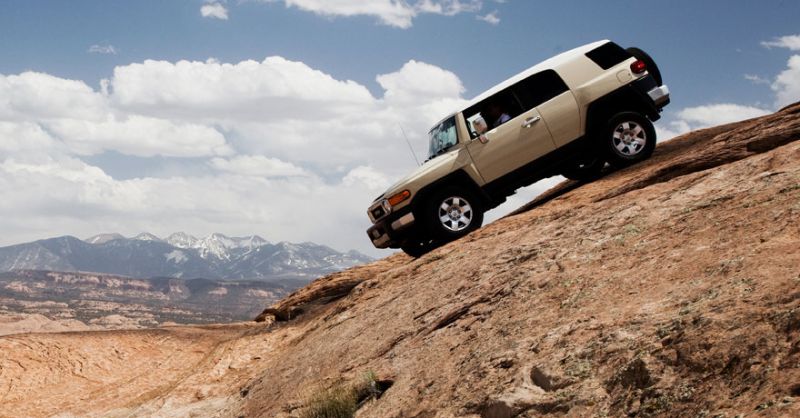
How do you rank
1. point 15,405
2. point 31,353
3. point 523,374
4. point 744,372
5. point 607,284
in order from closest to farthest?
point 744,372 < point 523,374 < point 607,284 < point 15,405 < point 31,353

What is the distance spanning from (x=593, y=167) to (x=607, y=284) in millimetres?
8332

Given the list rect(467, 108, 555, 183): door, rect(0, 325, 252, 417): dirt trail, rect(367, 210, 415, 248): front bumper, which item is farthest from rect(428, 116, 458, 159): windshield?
rect(0, 325, 252, 417): dirt trail

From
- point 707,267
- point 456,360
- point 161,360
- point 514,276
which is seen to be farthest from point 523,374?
point 161,360

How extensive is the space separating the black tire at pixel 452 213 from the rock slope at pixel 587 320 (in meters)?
0.61

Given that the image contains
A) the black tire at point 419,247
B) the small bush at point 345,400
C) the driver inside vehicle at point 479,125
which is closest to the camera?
the small bush at point 345,400

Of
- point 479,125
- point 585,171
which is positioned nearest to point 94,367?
point 479,125

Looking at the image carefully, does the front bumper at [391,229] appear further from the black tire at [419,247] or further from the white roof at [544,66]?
the white roof at [544,66]

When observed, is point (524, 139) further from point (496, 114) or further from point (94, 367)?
point (94, 367)

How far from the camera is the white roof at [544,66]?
454 inches

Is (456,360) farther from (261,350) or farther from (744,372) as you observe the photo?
(261,350)

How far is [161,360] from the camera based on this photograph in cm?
1333

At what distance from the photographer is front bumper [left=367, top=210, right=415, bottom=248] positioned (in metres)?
11.1

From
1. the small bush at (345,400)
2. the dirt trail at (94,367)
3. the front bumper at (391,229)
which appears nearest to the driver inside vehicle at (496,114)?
the front bumper at (391,229)

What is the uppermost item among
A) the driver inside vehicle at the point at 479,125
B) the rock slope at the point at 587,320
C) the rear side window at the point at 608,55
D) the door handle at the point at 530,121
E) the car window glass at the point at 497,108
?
the rear side window at the point at 608,55
